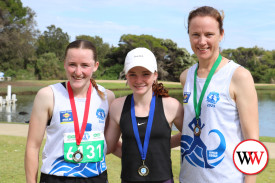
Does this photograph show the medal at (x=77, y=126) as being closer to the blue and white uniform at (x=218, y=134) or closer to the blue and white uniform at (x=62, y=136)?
the blue and white uniform at (x=62, y=136)

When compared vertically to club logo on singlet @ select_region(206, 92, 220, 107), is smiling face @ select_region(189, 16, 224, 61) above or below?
above

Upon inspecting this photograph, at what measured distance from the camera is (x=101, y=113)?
2641 mm

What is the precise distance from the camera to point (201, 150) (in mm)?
2410

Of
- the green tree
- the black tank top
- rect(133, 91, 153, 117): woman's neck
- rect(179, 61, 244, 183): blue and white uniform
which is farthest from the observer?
the green tree

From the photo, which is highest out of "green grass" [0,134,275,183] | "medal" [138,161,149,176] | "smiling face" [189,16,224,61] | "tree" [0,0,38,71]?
"tree" [0,0,38,71]

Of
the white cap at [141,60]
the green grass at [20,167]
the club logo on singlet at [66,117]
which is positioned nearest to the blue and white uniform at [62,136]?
the club logo on singlet at [66,117]

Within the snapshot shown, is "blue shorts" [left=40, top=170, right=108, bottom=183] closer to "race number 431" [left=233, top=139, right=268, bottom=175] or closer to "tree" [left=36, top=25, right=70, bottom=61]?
"race number 431" [left=233, top=139, right=268, bottom=175]

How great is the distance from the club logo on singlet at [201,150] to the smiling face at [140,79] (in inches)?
19.1

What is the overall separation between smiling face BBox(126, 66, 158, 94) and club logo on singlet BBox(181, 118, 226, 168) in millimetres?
486

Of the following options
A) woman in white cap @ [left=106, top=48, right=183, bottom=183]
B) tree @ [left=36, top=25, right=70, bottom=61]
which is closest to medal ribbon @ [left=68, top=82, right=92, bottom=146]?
woman in white cap @ [left=106, top=48, right=183, bottom=183]

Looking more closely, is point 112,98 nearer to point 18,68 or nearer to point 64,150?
point 64,150

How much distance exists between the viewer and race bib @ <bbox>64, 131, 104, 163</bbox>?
8.02ft

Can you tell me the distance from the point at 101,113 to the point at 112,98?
0.93 feet

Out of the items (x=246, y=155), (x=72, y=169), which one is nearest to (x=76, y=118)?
(x=72, y=169)
